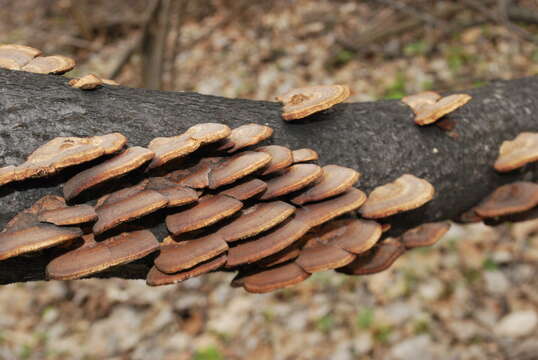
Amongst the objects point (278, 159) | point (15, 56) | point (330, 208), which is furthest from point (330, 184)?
point (15, 56)

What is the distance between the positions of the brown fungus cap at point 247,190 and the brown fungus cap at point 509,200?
4.25 feet

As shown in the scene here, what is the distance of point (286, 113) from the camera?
221 centimetres

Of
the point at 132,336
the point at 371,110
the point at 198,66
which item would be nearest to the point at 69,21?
the point at 198,66

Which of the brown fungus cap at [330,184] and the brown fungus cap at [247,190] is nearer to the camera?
the brown fungus cap at [247,190]

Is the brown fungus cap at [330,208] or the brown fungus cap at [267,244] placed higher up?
the brown fungus cap at [330,208]

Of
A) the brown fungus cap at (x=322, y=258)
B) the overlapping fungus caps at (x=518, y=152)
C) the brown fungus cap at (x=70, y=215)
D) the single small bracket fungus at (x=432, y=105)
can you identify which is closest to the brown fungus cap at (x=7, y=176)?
the brown fungus cap at (x=70, y=215)

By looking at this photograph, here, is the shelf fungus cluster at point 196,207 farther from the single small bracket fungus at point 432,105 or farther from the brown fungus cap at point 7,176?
the single small bracket fungus at point 432,105

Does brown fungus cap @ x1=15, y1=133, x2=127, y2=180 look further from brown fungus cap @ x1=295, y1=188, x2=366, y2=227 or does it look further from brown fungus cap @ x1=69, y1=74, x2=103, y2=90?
brown fungus cap @ x1=295, y1=188, x2=366, y2=227

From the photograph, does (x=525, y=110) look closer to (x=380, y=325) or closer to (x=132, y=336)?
(x=380, y=325)

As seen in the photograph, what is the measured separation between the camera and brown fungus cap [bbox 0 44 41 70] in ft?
6.88

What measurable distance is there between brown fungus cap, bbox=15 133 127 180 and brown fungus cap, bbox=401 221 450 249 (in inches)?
57.0

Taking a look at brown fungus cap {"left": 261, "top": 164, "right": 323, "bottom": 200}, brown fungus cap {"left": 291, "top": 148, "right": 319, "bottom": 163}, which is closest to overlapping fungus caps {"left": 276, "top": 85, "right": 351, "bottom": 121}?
brown fungus cap {"left": 291, "top": 148, "right": 319, "bottom": 163}

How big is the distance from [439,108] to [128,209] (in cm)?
140

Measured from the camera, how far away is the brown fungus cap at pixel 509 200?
2535 mm
